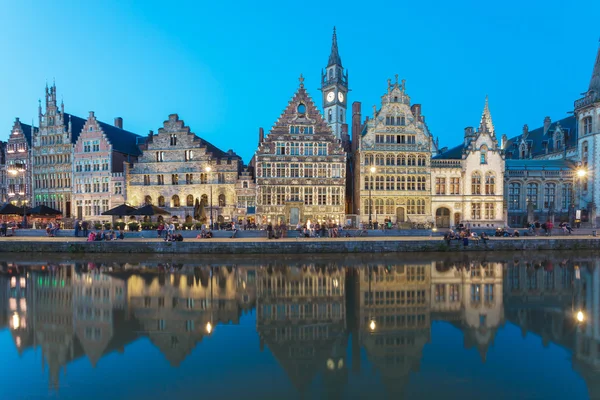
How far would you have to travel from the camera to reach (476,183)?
135ft

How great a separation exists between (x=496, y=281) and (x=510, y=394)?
36.7ft

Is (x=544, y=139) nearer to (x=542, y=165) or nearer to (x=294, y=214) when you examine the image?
(x=542, y=165)

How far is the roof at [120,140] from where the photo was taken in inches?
1722

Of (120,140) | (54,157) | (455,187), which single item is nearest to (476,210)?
(455,187)

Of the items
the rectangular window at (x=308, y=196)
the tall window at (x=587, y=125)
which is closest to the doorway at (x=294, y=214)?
the rectangular window at (x=308, y=196)

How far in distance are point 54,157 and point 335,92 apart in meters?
49.0

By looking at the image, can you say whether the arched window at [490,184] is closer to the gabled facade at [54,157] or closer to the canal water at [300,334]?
the canal water at [300,334]

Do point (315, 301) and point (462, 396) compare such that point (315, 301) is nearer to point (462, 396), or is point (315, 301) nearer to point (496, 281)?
point (462, 396)

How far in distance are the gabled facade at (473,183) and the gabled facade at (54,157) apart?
154 feet

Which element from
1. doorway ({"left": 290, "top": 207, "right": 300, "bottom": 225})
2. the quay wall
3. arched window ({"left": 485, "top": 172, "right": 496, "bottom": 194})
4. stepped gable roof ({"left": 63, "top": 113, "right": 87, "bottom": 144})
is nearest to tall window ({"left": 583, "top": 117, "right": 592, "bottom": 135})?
arched window ({"left": 485, "top": 172, "right": 496, "bottom": 194})

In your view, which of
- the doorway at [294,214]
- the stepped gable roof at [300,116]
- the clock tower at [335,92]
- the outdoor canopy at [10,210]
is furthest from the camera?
the clock tower at [335,92]

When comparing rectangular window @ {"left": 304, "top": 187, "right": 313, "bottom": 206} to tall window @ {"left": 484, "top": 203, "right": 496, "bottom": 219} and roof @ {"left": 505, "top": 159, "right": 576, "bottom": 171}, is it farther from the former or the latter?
roof @ {"left": 505, "top": 159, "right": 576, "bottom": 171}

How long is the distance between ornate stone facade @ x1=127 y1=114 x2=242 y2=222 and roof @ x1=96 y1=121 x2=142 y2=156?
194 inches

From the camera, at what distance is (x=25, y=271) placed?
19.8 m
